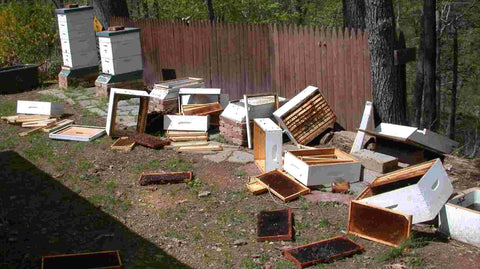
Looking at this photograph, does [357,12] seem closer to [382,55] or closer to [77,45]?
[382,55]

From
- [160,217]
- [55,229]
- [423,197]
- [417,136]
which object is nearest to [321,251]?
[423,197]

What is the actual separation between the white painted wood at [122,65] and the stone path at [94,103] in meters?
0.70

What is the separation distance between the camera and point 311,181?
668 centimetres

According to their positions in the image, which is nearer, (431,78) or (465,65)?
(431,78)

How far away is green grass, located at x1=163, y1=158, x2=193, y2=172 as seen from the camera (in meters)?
7.74

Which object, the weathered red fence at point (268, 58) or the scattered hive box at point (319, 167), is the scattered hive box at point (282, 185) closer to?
the scattered hive box at point (319, 167)

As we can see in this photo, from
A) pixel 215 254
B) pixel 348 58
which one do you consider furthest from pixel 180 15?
pixel 215 254

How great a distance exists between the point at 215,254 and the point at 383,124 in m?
3.73

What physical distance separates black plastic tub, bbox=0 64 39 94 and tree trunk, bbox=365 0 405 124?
10.2 metres

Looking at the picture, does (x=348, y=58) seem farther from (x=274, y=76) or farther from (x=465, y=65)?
(x=465, y=65)

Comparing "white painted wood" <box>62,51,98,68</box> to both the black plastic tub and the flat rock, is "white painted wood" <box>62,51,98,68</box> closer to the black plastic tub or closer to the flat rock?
the black plastic tub

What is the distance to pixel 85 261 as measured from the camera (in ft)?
15.9

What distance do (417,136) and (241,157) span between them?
8.68ft

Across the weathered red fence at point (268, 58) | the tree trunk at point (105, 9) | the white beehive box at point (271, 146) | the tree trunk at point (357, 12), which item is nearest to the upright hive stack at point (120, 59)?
the weathered red fence at point (268, 58)
